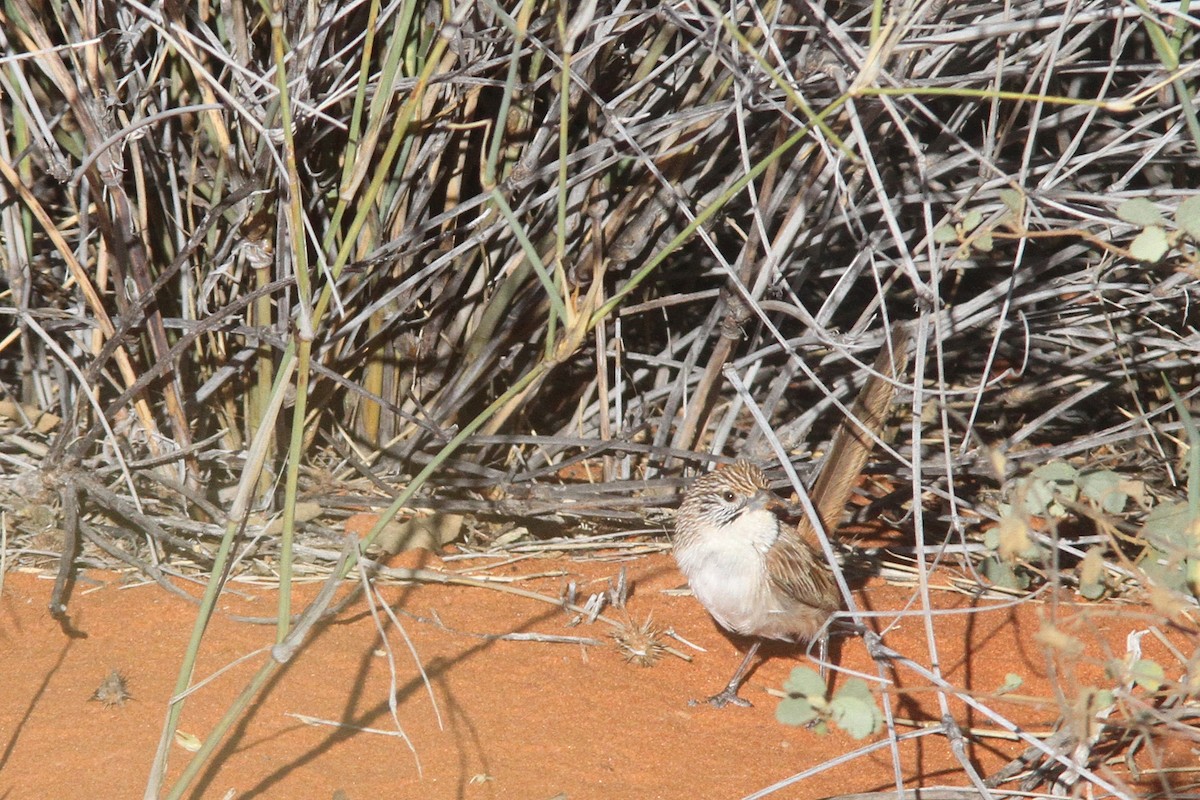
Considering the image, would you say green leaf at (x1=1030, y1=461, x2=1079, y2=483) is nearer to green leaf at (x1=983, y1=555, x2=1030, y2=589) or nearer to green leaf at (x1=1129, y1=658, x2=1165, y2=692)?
green leaf at (x1=983, y1=555, x2=1030, y2=589)

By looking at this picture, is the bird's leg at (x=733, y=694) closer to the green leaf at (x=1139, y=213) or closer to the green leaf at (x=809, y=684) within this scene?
the green leaf at (x=809, y=684)

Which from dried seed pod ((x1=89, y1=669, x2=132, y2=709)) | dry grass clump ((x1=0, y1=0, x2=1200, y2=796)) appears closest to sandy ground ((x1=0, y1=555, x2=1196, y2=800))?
dried seed pod ((x1=89, y1=669, x2=132, y2=709))

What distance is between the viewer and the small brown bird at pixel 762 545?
147 inches

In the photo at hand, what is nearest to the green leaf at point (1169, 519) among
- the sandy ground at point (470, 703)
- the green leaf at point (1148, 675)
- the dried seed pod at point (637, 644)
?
the sandy ground at point (470, 703)

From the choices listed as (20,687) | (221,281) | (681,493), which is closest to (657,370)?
(681,493)

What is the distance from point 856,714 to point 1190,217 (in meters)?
1.31

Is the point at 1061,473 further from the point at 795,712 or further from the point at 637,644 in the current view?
the point at 795,712

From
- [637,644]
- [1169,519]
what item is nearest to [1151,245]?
[1169,519]

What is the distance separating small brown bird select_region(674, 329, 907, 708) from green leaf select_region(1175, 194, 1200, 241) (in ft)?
4.23

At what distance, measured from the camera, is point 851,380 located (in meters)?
4.46

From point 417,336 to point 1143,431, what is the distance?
2875 millimetres

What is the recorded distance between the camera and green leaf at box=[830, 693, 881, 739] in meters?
2.19

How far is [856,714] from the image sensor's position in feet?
7.18

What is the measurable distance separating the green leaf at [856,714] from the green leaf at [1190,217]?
48.6 inches
